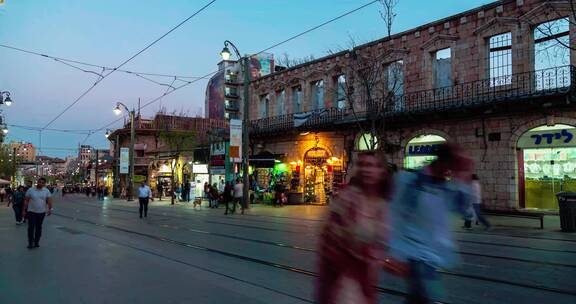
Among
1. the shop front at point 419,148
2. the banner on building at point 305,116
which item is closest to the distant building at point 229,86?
the banner on building at point 305,116

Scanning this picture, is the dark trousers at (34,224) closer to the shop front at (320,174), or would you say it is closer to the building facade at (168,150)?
the shop front at (320,174)

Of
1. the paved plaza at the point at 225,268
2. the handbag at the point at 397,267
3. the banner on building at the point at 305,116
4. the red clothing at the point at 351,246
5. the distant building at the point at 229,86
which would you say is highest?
the distant building at the point at 229,86

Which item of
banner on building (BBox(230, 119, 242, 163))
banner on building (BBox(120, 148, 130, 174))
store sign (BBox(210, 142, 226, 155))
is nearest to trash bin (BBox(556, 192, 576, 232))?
banner on building (BBox(230, 119, 242, 163))

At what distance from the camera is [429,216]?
397cm

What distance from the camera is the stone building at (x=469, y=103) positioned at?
62.5 ft

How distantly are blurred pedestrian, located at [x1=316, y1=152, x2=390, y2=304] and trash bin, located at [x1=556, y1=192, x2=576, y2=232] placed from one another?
1342 centimetres

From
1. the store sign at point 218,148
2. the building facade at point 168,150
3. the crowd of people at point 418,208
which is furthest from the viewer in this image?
the building facade at point 168,150

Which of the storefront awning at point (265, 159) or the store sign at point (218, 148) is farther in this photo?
the store sign at point (218, 148)

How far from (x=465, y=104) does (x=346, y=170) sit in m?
8.44

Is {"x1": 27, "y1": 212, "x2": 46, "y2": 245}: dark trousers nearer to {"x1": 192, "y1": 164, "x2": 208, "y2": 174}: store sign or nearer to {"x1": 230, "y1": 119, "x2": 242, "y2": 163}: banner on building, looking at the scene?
{"x1": 230, "y1": 119, "x2": 242, "y2": 163}: banner on building

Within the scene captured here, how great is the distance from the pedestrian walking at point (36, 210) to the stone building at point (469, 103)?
49.4ft

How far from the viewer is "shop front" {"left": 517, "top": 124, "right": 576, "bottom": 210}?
18812 mm

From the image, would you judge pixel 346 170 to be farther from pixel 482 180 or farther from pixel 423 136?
pixel 482 180

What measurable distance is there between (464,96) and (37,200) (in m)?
17.9
